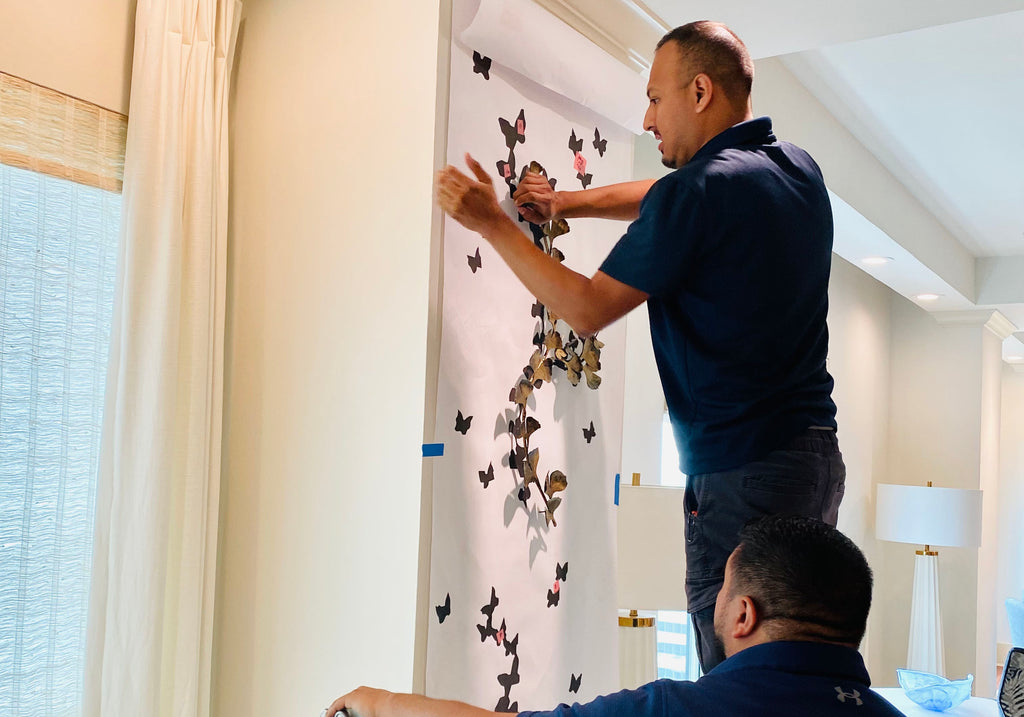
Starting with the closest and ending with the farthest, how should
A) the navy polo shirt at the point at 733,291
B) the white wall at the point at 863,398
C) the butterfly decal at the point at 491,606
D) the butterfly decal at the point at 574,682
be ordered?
the navy polo shirt at the point at 733,291 → the butterfly decal at the point at 491,606 → the butterfly decal at the point at 574,682 → the white wall at the point at 863,398

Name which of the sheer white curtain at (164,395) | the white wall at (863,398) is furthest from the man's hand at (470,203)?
the white wall at (863,398)

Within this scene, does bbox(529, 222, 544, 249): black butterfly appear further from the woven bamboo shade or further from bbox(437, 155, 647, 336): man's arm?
the woven bamboo shade

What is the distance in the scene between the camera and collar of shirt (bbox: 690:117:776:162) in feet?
5.34

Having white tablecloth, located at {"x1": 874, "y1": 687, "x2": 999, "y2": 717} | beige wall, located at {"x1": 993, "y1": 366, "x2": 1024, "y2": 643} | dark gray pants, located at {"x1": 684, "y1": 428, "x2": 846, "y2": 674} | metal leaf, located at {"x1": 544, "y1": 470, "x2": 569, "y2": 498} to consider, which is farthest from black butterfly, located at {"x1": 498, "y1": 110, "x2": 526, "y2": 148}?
beige wall, located at {"x1": 993, "y1": 366, "x2": 1024, "y2": 643}

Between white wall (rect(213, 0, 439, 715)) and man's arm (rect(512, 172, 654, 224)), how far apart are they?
0.93 feet

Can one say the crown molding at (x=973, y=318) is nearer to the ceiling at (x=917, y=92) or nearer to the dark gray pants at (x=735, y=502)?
the ceiling at (x=917, y=92)

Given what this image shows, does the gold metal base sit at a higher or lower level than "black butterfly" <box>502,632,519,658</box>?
lower

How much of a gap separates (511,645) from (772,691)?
3.17ft

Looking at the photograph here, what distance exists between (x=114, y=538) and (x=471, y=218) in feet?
3.10

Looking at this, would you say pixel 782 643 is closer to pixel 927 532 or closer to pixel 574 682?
pixel 574 682

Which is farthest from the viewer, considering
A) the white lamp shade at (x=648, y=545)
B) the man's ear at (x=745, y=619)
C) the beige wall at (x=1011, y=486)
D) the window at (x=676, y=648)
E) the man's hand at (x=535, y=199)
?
the beige wall at (x=1011, y=486)

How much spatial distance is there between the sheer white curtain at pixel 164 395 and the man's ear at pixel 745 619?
1211mm

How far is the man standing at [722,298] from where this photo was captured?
60.3 inches

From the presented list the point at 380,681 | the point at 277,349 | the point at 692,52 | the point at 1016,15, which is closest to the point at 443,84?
the point at 692,52
